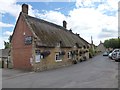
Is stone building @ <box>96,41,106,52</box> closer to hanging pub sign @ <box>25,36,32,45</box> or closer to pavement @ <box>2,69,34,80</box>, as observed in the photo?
hanging pub sign @ <box>25,36,32,45</box>

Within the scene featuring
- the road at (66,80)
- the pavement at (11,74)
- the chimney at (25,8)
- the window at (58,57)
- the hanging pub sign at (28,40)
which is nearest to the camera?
the road at (66,80)

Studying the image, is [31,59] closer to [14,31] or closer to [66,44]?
[14,31]

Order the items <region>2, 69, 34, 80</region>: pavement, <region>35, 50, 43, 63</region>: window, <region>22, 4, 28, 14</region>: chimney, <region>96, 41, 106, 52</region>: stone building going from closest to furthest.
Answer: <region>2, 69, 34, 80</region>: pavement < <region>35, 50, 43, 63</region>: window < <region>22, 4, 28, 14</region>: chimney < <region>96, 41, 106, 52</region>: stone building

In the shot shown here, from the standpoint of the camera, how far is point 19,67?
2778 centimetres

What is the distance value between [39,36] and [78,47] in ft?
54.6

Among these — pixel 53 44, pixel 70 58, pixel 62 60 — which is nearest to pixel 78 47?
pixel 70 58

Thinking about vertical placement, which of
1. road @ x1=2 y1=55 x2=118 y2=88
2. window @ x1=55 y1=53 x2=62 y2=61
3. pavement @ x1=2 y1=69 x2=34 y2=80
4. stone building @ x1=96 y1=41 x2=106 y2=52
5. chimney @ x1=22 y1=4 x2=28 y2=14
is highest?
chimney @ x1=22 y1=4 x2=28 y2=14

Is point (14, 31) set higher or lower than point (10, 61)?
higher

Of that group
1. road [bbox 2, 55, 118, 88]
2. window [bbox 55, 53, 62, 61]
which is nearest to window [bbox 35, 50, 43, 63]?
window [bbox 55, 53, 62, 61]

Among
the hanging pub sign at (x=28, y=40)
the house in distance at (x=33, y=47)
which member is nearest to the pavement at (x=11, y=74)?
the house in distance at (x=33, y=47)

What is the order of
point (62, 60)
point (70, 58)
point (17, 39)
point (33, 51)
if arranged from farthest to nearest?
1. point (70, 58)
2. point (62, 60)
3. point (17, 39)
4. point (33, 51)

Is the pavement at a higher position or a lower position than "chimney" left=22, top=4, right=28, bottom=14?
lower

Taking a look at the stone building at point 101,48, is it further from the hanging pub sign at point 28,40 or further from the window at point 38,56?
the hanging pub sign at point 28,40

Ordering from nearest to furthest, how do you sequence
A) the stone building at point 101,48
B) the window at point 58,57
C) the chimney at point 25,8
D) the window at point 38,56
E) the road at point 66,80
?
the road at point 66,80 → the window at point 38,56 → the chimney at point 25,8 → the window at point 58,57 → the stone building at point 101,48
